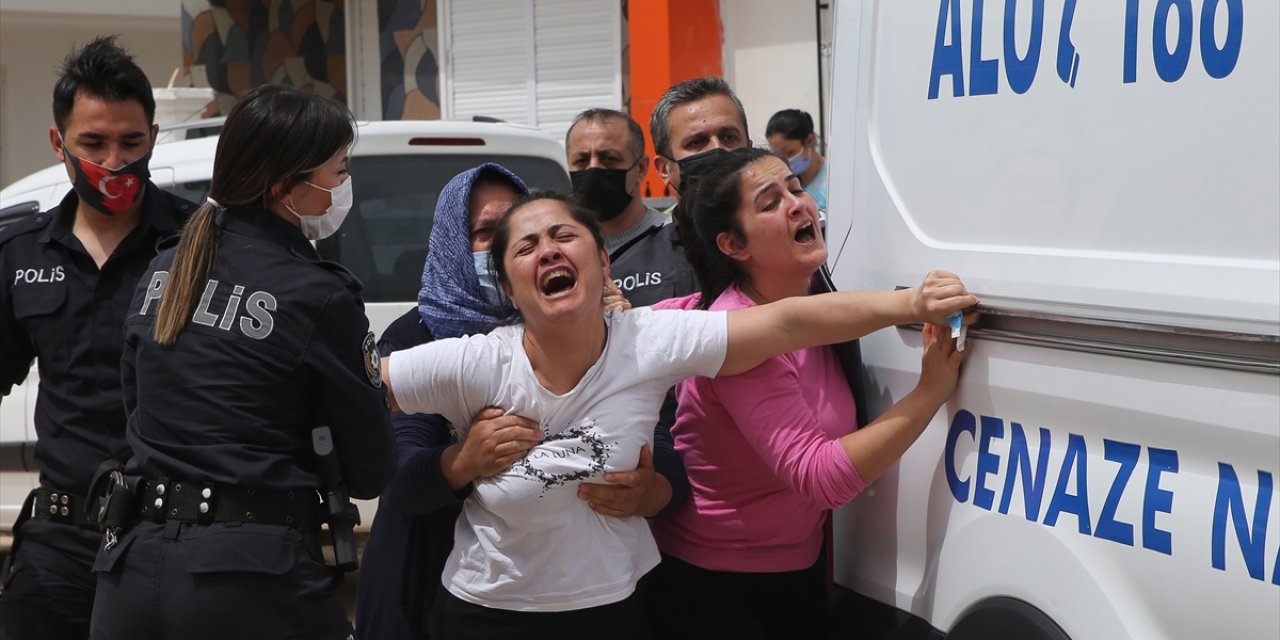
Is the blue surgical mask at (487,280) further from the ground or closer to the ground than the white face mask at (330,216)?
closer to the ground

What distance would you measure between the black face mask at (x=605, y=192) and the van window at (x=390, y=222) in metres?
1.23

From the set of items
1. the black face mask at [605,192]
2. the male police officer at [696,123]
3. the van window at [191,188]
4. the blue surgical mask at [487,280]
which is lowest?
the blue surgical mask at [487,280]

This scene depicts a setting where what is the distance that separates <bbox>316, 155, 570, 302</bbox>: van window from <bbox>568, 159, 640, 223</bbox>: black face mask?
4.04ft

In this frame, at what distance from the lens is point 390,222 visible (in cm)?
473

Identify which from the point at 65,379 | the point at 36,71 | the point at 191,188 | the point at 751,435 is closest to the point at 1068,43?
the point at 751,435

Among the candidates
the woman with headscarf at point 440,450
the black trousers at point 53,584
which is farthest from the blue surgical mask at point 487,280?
the black trousers at point 53,584

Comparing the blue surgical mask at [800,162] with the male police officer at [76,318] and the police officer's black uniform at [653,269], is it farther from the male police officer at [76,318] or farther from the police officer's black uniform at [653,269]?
the male police officer at [76,318]

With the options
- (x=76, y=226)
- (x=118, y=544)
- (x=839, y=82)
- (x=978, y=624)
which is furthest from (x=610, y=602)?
(x=76, y=226)

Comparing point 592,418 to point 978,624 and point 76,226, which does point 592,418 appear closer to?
point 978,624

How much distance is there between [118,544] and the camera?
2270 millimetres

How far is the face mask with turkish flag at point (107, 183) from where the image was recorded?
115 inches

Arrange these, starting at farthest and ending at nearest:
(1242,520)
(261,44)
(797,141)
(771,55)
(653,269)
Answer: (261,44), (771,55), (797,141), (653,269), (1242,520)

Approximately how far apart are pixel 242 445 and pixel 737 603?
0.93m

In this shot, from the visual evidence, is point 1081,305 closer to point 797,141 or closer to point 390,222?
point 390,222
